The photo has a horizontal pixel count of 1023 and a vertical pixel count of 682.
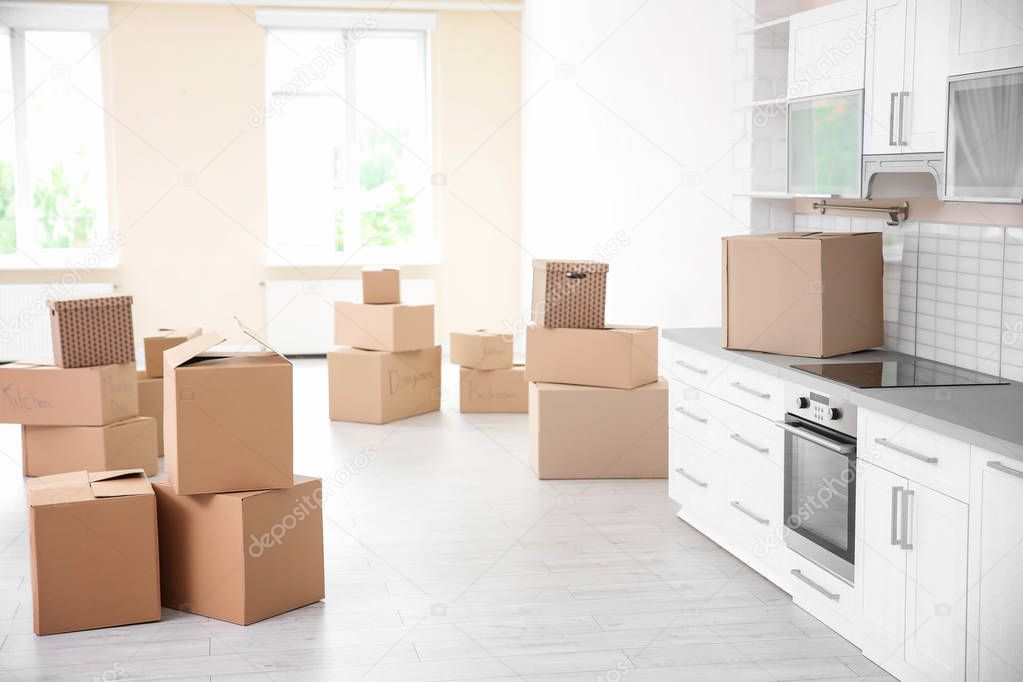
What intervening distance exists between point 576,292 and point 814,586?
206 centimetres

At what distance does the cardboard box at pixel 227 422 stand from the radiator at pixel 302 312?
18.1 feet

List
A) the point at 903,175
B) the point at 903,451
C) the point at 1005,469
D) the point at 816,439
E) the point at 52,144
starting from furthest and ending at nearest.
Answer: the point at 52,144, the point at 903,175, the point at 816,439, the point at 903,451, the point at 1005,469

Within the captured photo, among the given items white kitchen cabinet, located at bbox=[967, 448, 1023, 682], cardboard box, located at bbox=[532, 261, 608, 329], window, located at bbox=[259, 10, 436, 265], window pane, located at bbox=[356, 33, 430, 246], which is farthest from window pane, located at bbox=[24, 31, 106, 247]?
white kitchen cabinet, located at bbox=[967, 448, 1023, 682]

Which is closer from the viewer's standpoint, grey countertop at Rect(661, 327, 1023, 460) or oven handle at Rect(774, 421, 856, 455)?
grey countertop at Rect(661, 327, 1023, 460)

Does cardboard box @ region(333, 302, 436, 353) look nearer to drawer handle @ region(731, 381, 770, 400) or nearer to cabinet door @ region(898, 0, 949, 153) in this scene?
drawer handle @ region(731, 381, 770, 400)

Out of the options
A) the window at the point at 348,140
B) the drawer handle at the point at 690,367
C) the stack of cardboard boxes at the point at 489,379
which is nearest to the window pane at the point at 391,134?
the window at the point at 348,140

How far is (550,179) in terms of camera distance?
315 inches

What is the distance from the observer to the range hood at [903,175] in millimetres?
3154

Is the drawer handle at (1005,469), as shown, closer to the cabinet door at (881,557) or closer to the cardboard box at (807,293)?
the cabinet door at (881,557)

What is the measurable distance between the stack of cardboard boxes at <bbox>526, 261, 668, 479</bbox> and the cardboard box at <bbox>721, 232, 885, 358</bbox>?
1.13 m

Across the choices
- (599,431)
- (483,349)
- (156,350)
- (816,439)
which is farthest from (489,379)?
(816,439)

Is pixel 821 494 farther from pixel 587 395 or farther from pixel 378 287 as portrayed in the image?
pixel 378 287

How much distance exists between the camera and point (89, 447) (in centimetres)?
480

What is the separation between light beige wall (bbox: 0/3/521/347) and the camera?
8.52m
